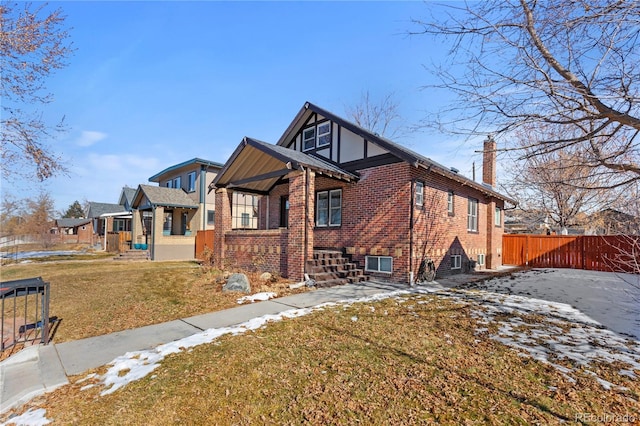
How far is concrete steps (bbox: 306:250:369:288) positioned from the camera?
31.0 ft

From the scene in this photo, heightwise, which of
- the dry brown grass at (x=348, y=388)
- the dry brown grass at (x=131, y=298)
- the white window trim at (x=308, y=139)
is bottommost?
the dry brown grass at (x=131, y=298)

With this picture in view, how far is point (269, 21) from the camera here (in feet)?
31.2

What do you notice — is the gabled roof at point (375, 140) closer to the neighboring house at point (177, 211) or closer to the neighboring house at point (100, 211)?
the neighboring house at point (177, 211)

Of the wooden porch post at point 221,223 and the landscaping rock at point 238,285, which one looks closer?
the landscaping rock at point 238,285

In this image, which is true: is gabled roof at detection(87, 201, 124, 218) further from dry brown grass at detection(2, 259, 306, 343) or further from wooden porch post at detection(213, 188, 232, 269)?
wooden porch post at detection(213, 188, 232, 269)

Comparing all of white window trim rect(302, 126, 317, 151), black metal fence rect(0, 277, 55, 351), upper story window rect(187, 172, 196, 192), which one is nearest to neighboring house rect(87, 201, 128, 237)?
upper story window rect(187, 172, 196, 192)

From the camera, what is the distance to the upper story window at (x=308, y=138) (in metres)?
13.5

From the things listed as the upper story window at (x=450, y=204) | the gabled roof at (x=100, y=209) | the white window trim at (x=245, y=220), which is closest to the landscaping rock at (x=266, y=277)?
the upper story window at (x=450, y=204)

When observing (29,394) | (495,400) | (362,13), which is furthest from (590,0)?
(29,394)

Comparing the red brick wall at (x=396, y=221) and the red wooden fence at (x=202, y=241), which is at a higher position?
the red brick wall at (x=396, y=221)

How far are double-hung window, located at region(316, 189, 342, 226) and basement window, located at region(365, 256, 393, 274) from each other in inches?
77.9

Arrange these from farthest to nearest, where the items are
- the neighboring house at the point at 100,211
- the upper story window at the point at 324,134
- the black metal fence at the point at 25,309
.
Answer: the neighboring house at the point at 100,211 → the upper story window at the point at 324,134 → the black metal fence at the point at 25,309

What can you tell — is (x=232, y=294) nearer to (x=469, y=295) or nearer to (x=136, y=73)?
(x=469, y=295)

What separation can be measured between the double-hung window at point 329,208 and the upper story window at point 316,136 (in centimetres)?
217
